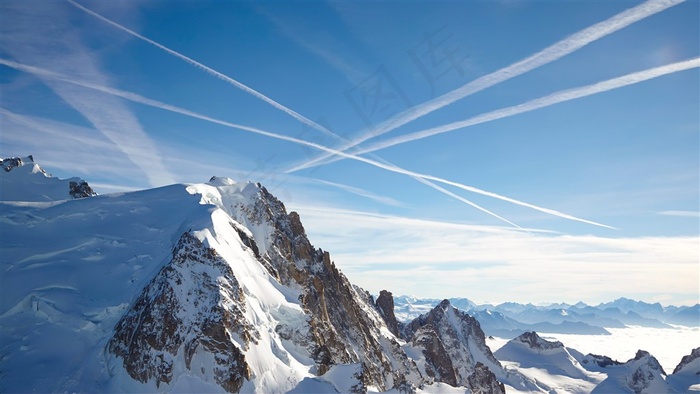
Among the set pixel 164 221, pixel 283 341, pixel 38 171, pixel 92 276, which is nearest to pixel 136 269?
pixel 92 276

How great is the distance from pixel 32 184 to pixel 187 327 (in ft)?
237

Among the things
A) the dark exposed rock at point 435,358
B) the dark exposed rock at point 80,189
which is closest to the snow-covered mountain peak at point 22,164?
the dark exposed rock at point 80,189

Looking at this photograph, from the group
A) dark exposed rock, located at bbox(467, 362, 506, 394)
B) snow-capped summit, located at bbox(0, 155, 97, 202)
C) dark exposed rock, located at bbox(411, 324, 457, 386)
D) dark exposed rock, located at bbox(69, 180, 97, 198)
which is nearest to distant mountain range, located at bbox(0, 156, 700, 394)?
snow-capped summit, located at bbox(0, 155, 97, 202)

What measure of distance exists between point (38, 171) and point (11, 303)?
58897 mm

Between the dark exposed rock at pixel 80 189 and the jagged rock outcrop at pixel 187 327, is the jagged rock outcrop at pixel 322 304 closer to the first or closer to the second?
the jagged rock outcrop at pixel 187 327

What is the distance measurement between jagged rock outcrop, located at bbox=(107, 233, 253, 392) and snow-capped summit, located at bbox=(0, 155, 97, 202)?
177 ft

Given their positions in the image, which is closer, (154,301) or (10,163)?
(154,301)

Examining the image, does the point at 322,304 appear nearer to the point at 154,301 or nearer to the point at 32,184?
the point at 154,301

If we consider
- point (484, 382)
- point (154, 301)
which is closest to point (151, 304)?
point (154, 301)

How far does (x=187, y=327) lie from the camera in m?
65.4

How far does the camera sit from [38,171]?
365 ft

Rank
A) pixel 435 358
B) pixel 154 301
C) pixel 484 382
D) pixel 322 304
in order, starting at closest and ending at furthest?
pixel 154 301, pixel 322 304, pixel 435 358, pixel 484 382

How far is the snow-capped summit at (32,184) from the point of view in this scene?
10056 cm

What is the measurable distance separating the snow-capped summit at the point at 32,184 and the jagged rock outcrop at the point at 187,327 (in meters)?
53.9
